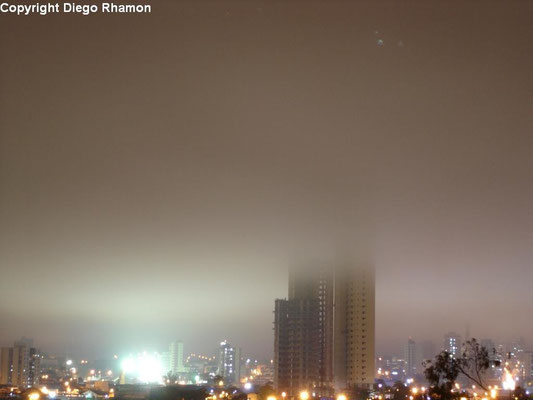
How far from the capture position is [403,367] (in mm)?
96688

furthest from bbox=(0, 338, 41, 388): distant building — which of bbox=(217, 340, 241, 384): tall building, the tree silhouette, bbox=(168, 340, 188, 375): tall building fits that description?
the tree silhouette

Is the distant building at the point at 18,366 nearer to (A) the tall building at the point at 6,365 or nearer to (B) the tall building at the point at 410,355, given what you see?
(A) the tall building at the point at 6,365

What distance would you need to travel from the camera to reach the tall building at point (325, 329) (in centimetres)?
4741

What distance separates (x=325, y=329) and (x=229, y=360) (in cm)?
4734

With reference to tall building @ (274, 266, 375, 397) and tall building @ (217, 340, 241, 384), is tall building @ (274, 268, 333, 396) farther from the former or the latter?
tall building @ (217, 340, 241, 384)

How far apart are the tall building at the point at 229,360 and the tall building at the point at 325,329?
143ft

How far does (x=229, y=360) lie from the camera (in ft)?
306

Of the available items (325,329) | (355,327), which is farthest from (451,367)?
(325,329)

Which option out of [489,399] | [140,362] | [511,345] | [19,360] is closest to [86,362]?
[19,360]

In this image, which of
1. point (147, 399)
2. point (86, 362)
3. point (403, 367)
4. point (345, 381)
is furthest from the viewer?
point (86, 362)

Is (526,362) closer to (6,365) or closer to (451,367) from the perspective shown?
(6,365)

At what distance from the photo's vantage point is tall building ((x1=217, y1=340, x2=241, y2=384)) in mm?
91312

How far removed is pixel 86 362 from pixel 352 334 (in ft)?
210

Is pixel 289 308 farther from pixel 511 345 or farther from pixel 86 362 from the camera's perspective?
pixel 86 362
